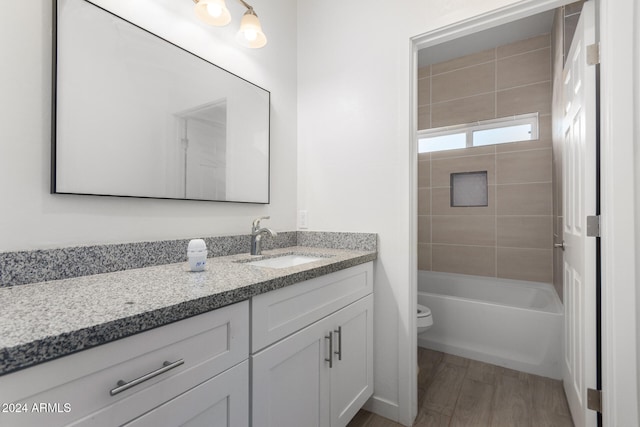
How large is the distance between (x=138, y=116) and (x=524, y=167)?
3054 millimetres

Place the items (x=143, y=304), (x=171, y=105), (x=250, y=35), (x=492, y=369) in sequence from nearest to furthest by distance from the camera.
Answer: (x=143, y=304)
(x=171, y=105)
(x=250, y=35)
(x=492, y=369)

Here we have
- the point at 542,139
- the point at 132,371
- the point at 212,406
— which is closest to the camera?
the point at 132,371

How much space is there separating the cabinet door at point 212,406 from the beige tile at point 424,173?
2851 mm

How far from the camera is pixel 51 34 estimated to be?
3.14 feet

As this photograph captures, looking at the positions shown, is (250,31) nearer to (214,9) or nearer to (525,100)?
(214,9)

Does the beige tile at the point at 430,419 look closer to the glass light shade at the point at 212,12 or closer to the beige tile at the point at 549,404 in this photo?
the beige tile at the point at 549,404

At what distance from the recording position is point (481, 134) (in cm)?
299

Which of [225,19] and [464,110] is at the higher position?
[464,110]

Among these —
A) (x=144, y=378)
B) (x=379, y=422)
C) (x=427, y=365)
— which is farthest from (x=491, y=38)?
(x=144, y=378)

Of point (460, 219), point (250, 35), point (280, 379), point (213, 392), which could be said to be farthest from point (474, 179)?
point (213, 392)

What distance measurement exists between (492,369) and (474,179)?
175cm

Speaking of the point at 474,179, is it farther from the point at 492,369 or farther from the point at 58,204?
the point at 58,204

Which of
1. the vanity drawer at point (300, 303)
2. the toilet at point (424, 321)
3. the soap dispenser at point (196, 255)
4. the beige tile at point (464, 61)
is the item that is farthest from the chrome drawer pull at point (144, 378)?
the beige tile at point (464, 61)

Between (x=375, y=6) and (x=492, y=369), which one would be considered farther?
(x=492, y=369)
